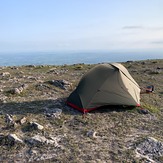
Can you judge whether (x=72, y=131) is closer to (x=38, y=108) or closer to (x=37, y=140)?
(x=37, y=140)

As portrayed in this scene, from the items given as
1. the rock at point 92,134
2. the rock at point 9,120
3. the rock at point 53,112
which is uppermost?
the rock at point 53,112

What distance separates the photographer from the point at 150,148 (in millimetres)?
9320

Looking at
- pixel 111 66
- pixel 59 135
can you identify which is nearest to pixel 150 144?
pixel 59 135

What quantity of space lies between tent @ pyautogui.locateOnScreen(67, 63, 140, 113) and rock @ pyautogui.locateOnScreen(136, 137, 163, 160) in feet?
12.7

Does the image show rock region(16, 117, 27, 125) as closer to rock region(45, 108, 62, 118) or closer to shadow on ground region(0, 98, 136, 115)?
shadow on ground region(0, 98, 136, 115)

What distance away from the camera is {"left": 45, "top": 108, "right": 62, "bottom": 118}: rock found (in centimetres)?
1230

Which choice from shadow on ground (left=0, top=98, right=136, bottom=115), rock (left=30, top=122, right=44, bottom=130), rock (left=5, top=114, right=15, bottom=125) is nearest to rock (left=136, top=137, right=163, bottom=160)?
shadow on ground (left=0, top=98, right=136, bottom=115)

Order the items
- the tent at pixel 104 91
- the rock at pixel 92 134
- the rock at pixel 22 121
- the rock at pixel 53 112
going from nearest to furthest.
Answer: the rock at pixel 92 134 → the rock at pixel 22 121 → the rock at pixel 53 112 → the tent at pixel 104 91

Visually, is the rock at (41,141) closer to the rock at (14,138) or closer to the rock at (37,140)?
the rock at (37,140)

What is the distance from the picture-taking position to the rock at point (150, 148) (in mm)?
8906

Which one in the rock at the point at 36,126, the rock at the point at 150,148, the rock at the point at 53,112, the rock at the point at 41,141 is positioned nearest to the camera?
the rock at the point at 150,148

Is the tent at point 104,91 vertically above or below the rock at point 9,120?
above

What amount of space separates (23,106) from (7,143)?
4.48m

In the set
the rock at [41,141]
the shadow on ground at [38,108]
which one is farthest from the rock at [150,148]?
the shadow on ground at [38,108]
